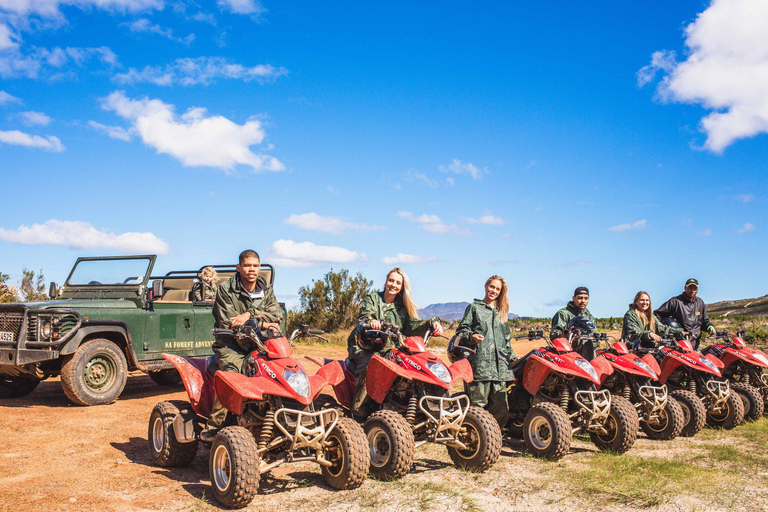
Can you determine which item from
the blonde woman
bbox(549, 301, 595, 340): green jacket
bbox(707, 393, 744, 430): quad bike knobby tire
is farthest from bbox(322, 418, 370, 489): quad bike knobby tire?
bbox(707, 393, 744, 430): quad bike knobby tire

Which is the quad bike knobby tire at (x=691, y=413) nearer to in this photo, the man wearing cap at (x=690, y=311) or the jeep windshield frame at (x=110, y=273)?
the man wearing cap at (x=690, y=311)

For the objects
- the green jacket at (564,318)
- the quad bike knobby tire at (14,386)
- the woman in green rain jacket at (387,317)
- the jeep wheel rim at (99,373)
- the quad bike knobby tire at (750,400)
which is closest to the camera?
the woman in green rain jacket at (387,317)

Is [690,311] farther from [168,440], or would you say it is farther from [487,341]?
[168,440]

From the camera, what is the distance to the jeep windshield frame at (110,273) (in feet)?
31.6

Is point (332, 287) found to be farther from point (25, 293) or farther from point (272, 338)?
point (272, 338)

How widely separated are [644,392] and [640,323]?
171 cm

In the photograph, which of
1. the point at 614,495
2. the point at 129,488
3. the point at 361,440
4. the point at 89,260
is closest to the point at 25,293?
the point at 89,260

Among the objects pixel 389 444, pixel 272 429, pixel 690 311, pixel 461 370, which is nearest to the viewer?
pixel 272 429

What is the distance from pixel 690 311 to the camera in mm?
9734

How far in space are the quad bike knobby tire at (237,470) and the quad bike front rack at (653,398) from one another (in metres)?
4.80

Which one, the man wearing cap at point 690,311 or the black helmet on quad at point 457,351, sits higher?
the man wearing cap at point 690,311

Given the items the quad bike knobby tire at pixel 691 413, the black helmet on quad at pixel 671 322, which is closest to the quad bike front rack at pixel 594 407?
the quad bike knobby tire at pixel 691 413

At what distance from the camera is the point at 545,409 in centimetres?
596

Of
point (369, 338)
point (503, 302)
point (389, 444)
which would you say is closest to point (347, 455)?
point (389, 444)
